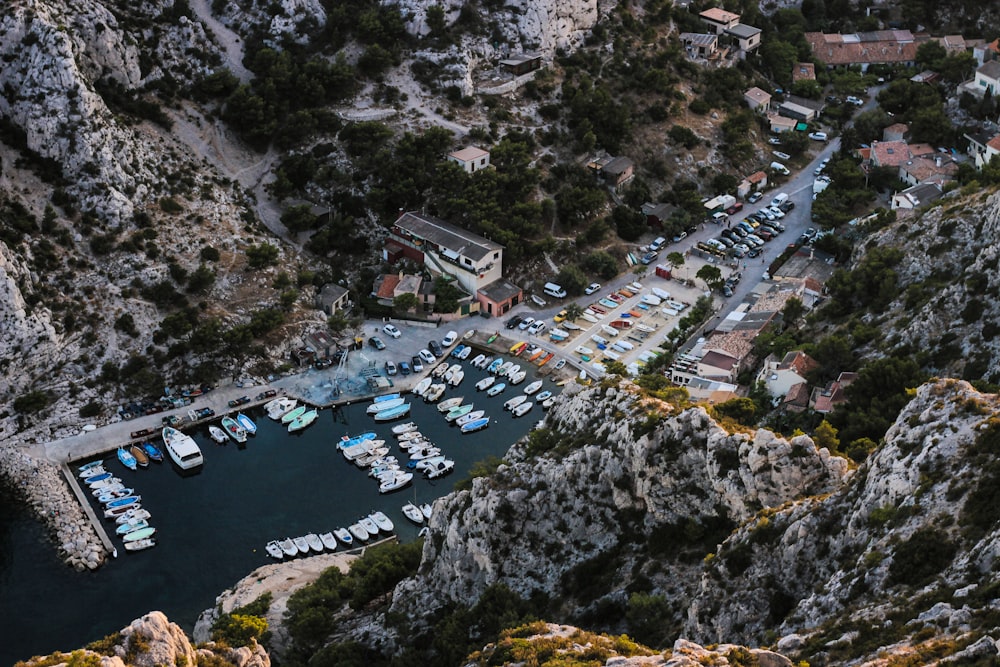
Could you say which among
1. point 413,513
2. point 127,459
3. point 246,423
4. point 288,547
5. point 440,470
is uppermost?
point 127,459

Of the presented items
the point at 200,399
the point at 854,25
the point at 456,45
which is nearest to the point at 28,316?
the point at 200,399

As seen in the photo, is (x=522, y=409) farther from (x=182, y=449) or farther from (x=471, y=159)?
(x=471, y=159)

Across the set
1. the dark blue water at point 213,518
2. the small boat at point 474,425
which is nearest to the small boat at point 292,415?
the dark blue water at point 213,518

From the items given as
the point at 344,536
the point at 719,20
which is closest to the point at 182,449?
the point at 344,536

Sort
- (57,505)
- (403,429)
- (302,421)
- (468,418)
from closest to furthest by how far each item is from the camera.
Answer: (57,505), (403,429), (302,421), (468,418)

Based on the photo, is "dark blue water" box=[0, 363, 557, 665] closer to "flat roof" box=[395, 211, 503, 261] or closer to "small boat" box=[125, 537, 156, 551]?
"small boat" box=[125, 537, 156, 551]

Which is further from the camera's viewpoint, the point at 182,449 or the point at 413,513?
the point at 182,449

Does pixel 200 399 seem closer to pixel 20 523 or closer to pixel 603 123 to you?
pixel 20 523
